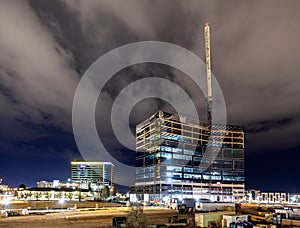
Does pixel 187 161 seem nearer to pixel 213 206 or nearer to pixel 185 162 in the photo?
pixel 185 162

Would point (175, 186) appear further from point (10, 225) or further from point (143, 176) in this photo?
point (10, 225)

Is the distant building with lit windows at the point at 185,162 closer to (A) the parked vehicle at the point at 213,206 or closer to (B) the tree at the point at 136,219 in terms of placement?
(A) the parked vehicle at the point at 213,206

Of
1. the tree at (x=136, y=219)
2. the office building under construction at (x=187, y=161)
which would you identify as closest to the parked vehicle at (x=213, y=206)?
the tree at (x=136, y=219)

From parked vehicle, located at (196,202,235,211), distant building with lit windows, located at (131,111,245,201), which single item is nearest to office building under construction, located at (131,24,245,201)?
distant building with lit windows, located at (131,111,245,201)

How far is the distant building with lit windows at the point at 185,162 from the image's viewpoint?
568ft

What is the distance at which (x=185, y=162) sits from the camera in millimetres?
179875

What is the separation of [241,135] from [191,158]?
42815mm

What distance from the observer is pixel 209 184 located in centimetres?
18375

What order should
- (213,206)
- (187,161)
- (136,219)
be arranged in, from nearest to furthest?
(136,219), (213,206), (187,161)

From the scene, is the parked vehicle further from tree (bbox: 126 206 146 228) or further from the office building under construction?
the office building under construction

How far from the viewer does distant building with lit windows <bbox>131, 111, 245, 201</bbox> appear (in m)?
173

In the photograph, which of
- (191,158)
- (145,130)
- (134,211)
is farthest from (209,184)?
(134,211)

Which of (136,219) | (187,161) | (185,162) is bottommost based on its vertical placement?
(136,219)

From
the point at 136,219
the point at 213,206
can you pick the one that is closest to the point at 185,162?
the point at 213,206
